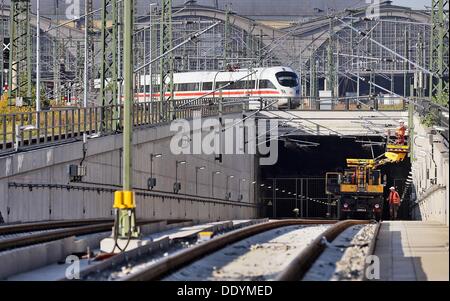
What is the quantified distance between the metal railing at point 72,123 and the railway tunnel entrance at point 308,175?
1082 inches

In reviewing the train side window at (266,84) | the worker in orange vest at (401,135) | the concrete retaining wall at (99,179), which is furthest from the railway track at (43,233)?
the train side window at (266,84)

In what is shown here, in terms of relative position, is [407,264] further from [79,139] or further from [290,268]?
[79,139]

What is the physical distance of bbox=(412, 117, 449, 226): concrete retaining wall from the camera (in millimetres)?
41562

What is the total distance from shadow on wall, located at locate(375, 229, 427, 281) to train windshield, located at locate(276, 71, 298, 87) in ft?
241

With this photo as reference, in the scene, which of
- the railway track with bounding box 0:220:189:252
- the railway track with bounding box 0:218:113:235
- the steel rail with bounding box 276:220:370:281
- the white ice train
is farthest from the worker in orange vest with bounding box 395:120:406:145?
the steel rail with bounding box 276:220:370:281

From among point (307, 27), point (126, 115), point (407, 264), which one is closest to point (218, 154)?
point (126, 115)

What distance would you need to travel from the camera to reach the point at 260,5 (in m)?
180

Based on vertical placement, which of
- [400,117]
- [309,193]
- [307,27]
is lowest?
[309,193]

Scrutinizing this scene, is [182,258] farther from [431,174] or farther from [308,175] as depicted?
[308,175]

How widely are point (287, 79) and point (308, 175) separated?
7910mm

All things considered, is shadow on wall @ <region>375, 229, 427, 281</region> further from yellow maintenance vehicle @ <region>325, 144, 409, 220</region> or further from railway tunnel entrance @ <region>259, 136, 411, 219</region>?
railway tunnel entrance @ <region>259, 136, 411, 219</region>

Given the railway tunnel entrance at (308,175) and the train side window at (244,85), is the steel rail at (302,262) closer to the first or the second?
the railway tunnel entrance at (308,175)

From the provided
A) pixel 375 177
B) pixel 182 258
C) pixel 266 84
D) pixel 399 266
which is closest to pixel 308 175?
pixel 266 84

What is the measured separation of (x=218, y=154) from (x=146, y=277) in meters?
54.1
